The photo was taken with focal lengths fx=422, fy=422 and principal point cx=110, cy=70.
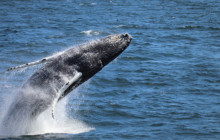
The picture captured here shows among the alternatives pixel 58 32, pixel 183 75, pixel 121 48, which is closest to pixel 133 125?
pixel 121 48

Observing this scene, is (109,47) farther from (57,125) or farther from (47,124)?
(57,125)

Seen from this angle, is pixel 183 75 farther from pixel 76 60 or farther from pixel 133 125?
pixel 76 60

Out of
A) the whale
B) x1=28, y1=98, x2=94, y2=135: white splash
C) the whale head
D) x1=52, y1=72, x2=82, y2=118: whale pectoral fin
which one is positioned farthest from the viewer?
x1=28, y1=98, x2=94, y2=135: white splash

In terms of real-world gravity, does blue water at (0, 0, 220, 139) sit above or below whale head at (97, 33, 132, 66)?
below

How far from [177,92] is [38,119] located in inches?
391

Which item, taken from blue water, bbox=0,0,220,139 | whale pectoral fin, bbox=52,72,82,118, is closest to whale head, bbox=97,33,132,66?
whale pectoral fin, bbox=52,72,82,118

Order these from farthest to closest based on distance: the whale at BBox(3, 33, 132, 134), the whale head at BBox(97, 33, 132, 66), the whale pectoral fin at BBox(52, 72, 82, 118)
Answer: the whale head at BBox(97, 33, 132, 66), the whale at BBox(3, 33, 132, 134), the whale pectoral fin at BBox(52, 72, 82, 118)

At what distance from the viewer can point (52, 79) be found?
15.8 metres

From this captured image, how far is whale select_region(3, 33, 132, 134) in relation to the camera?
51.9ft

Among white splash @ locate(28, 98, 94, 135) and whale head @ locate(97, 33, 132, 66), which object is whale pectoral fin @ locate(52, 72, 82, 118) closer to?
whale head @ locate(97, 33, 132, 66)

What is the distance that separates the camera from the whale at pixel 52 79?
1580 centimetres

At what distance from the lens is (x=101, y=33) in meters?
44.7

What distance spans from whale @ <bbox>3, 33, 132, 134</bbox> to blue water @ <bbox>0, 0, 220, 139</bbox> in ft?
2.89

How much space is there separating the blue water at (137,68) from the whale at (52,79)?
0.88 m
